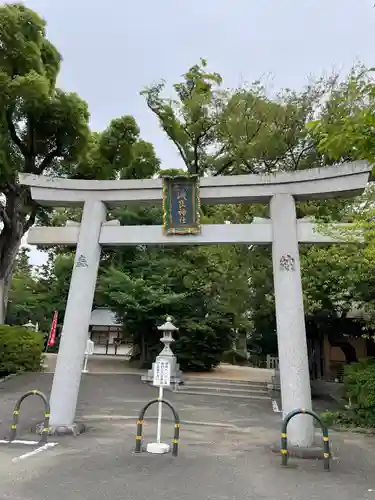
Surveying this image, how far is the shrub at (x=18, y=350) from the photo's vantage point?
16734 millimetres

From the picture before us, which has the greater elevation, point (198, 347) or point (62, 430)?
point (198, 347)

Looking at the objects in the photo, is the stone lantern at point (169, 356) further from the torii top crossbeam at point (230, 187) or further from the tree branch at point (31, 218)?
the torii top crossbeam at point (230, 187)

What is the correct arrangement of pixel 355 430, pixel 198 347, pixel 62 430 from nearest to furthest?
pixel 62 430
pixel 355 430
pixel 198 347

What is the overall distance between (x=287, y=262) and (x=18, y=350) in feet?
45.1

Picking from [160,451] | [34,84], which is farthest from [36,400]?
[34,84]

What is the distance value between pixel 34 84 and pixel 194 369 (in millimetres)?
15292

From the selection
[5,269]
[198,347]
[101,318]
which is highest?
[101,318]

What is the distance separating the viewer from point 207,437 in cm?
884

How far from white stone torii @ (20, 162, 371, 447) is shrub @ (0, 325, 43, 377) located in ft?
30.9

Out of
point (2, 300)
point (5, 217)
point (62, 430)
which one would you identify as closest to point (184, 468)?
point (62, 430)

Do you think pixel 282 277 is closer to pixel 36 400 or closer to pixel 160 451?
pixel 160 451

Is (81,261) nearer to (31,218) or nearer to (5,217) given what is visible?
(5,217)

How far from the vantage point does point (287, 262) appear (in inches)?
322

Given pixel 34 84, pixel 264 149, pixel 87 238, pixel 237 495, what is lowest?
pixel 237 495
